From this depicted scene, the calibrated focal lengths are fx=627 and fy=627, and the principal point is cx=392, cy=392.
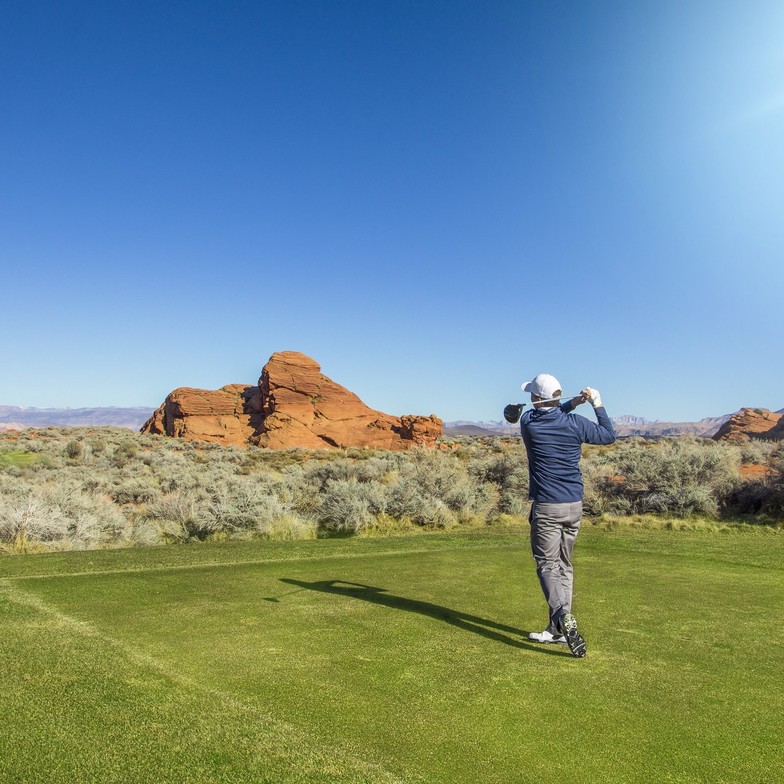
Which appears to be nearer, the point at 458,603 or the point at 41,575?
the point at 458,603

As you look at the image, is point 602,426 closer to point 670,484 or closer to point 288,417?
point 670,484

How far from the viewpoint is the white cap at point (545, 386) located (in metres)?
5.71

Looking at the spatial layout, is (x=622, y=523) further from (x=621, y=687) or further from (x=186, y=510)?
(x=621, y=687)

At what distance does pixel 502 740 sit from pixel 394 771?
0.69 meters

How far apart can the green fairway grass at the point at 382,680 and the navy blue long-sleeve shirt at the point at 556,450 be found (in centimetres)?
126

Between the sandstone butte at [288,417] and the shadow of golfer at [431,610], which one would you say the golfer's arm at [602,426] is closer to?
the shadow of golfer at [431,610]

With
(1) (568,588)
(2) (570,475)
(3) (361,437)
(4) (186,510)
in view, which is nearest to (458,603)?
(1) (568,588)

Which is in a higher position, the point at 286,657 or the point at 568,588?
the point at 568,588

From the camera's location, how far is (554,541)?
218 inches

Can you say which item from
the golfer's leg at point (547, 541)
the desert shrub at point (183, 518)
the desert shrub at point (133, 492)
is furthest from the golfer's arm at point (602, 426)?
the desert shrub at point (133, 492)

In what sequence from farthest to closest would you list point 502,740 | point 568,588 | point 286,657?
point 568,588
point 286,657
point 502,740

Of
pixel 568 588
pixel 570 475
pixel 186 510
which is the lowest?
pixel 186 510

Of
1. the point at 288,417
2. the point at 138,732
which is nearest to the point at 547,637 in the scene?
the point at 138,732

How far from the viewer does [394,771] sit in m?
3.07
